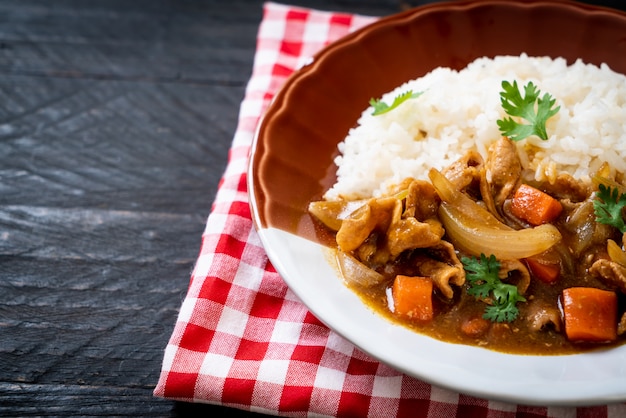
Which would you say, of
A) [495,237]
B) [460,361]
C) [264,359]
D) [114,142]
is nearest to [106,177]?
[114,142]

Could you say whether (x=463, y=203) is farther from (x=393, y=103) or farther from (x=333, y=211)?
(x=393, y=103)

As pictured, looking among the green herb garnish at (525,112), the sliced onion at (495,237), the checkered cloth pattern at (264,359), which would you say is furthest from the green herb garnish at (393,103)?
the checkered cloth pattern at (264,359)

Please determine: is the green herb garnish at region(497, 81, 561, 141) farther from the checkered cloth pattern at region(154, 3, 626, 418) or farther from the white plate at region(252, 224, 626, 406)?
the checkered cloth pattern at region(154, 3, 626, 418)

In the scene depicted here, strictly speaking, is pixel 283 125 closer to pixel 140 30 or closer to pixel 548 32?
pixel 548 32

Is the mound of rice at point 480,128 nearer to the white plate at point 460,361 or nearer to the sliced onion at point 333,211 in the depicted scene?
the sliced onion at point 333,211

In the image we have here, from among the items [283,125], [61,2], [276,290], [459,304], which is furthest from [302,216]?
[61,2]

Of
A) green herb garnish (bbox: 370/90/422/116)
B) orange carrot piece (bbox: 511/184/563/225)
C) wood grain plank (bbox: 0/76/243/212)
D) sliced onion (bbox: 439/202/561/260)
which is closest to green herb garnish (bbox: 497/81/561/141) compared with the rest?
orange carrot piece (bbox: 511/184/563/225)
